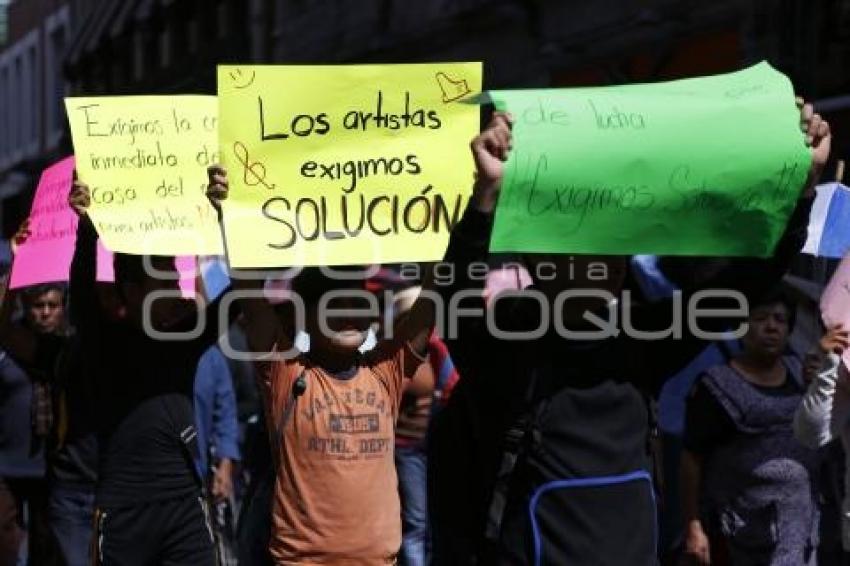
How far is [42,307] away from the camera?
21.7 feet

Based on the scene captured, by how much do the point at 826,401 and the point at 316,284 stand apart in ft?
4.98

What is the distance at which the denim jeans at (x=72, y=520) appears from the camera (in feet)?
19.7

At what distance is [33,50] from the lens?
41.2m

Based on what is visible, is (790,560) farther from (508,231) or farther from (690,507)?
(508,231)

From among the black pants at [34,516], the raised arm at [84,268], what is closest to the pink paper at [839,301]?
the raised arm at [84,268]

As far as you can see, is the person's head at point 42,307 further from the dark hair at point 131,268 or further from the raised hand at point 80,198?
the raised hand at point 80,198

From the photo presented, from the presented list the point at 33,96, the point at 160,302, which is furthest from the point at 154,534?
the point at 33,96

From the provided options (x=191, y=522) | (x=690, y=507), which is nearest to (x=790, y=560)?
(x=690, y=507)

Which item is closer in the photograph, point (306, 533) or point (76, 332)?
point (306, 533)

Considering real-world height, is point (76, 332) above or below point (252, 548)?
above

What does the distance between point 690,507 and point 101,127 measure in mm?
2295

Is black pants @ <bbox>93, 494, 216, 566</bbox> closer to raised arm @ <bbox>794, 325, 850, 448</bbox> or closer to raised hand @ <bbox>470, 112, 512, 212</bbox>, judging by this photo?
raised hand @ <bbox>470, 112, 512, 212</bbox>

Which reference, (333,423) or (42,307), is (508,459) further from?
(42,307)

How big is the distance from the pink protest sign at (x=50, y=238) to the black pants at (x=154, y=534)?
0.90 m
